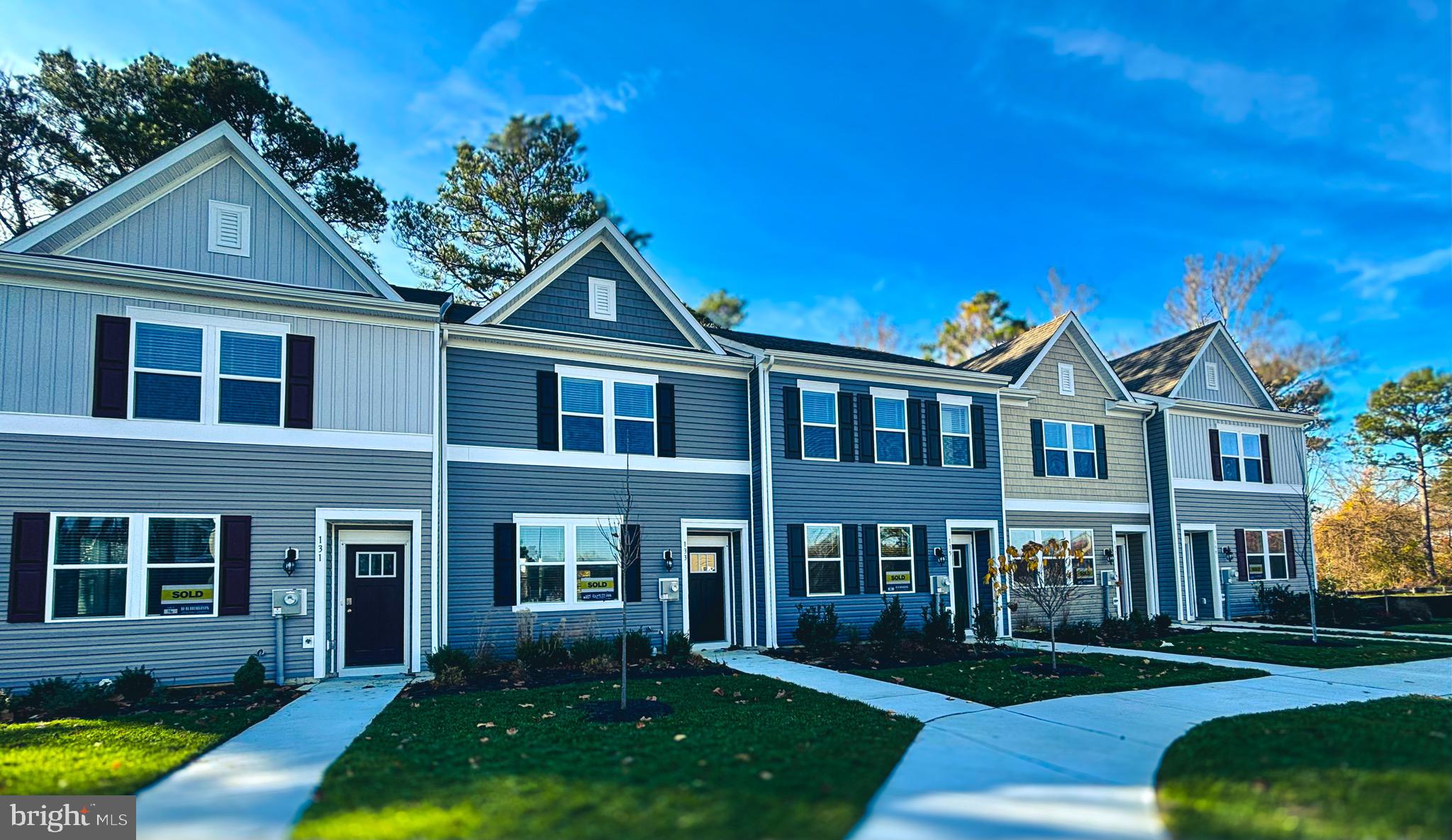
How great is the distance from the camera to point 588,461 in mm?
14859

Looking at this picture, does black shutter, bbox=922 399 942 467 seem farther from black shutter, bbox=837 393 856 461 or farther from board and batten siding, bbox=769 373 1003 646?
black shutter, bbox=837 393 856 461

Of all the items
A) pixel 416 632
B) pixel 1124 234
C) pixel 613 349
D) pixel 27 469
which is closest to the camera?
pixel 27 469

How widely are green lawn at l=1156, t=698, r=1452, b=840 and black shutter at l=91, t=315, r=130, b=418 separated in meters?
12.7

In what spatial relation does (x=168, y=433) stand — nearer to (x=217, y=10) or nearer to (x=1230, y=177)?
(x=217, y=10)

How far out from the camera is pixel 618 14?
14.7 m

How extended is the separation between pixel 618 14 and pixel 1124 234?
60.3 feet

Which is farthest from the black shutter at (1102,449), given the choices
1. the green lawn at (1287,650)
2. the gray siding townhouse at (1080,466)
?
the green lawn at (1287,650)

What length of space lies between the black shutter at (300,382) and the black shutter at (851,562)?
957cm

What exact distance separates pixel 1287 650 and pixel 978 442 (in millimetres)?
6632

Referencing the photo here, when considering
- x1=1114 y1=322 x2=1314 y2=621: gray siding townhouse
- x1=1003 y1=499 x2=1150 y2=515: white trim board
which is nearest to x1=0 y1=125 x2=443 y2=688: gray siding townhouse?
x1=1003 y1=499 x2=1150 y2=515: white trim board

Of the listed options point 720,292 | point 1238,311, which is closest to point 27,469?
point 720,292

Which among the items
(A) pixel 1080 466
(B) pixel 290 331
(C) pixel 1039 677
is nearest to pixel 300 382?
(B) pixel 290 331

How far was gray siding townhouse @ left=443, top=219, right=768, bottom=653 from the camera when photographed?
45.4 feet

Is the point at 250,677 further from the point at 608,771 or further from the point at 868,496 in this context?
the point at 868,496
